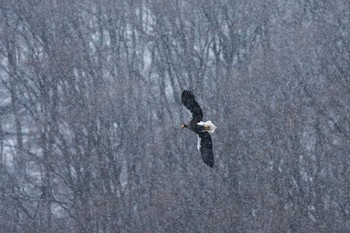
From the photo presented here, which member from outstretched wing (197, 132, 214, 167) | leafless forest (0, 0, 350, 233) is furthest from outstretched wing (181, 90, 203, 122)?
leafless forest (0, 0, 350, 233)

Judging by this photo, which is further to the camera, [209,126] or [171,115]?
[171,115]

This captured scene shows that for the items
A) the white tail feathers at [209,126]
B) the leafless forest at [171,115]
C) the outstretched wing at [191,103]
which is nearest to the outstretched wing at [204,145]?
the outstretched wing at [191,103]

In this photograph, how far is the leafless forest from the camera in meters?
28.3

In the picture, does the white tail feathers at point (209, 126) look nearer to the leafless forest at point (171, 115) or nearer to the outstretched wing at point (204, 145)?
the outstretched wing at point (204, 145)

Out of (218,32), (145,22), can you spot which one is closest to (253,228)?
→ (218,32)

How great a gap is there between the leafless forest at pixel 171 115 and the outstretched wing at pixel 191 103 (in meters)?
10.5

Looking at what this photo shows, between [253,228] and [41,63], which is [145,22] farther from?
[253,228]

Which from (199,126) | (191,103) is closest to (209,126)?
(199,126)

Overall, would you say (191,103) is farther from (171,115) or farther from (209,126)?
(171,115)

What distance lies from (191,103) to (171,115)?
19019 mm

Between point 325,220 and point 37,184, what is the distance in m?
11.7

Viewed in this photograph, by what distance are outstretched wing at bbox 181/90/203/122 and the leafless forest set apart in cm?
1050

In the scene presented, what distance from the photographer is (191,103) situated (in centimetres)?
1633

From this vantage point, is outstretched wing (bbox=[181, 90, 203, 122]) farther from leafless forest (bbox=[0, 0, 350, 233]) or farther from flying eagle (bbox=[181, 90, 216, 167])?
Answer: leafless forest (bbox=[0, 0, 350, 233])
